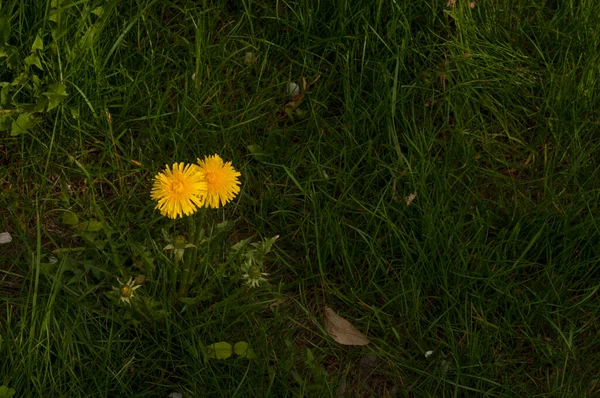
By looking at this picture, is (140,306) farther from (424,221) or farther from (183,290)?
(424,221)

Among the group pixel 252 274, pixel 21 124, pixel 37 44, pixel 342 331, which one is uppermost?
pixel 37 44

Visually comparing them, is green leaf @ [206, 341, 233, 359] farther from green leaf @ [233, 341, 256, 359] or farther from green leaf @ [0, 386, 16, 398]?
green leaf @ [0, 386, 16, 398]

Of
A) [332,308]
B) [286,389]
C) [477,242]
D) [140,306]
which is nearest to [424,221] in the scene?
[477,242]

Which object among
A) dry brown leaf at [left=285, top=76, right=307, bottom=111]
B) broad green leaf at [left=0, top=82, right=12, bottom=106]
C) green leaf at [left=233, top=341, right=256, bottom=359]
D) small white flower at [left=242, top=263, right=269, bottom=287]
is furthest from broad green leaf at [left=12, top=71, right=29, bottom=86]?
green leaf at [left=233, top=341, right=256, bottom=359]

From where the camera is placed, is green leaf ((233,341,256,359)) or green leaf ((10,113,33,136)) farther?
green leaf ((10,113,33,136))

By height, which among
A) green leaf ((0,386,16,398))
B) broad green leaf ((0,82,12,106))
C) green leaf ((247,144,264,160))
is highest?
broad green leaf ((0,82,12,106))

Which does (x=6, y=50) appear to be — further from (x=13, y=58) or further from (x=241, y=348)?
(x=241, y=348)

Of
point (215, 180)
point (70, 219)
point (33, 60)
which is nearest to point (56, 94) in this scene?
point (33, 60)
